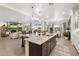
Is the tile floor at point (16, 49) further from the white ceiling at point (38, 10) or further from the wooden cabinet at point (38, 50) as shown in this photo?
the white ceiling at point (38, 10)

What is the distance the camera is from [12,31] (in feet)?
7.77

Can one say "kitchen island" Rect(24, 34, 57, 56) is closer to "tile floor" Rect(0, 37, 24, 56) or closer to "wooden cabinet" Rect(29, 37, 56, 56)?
"wooden cabinet" Rect(29, 37, 56, 56)

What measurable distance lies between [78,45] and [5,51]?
201cm

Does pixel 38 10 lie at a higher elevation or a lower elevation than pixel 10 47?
higher

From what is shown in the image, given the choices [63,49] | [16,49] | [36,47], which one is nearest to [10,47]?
[16,49]

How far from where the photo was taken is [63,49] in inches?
102

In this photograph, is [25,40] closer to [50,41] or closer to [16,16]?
[16,16]

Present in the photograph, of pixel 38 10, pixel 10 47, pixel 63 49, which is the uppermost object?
pixel 38 10

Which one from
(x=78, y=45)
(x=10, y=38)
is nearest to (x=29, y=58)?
(x=10, y=38)

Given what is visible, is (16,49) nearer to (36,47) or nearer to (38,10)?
(36,47)

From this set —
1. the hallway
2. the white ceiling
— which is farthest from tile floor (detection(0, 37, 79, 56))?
the white ceiling

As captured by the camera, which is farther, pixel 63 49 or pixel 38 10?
pixel 63 49

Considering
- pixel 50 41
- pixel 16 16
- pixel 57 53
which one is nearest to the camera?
pixel 16 16

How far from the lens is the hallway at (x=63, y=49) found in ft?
8.17
